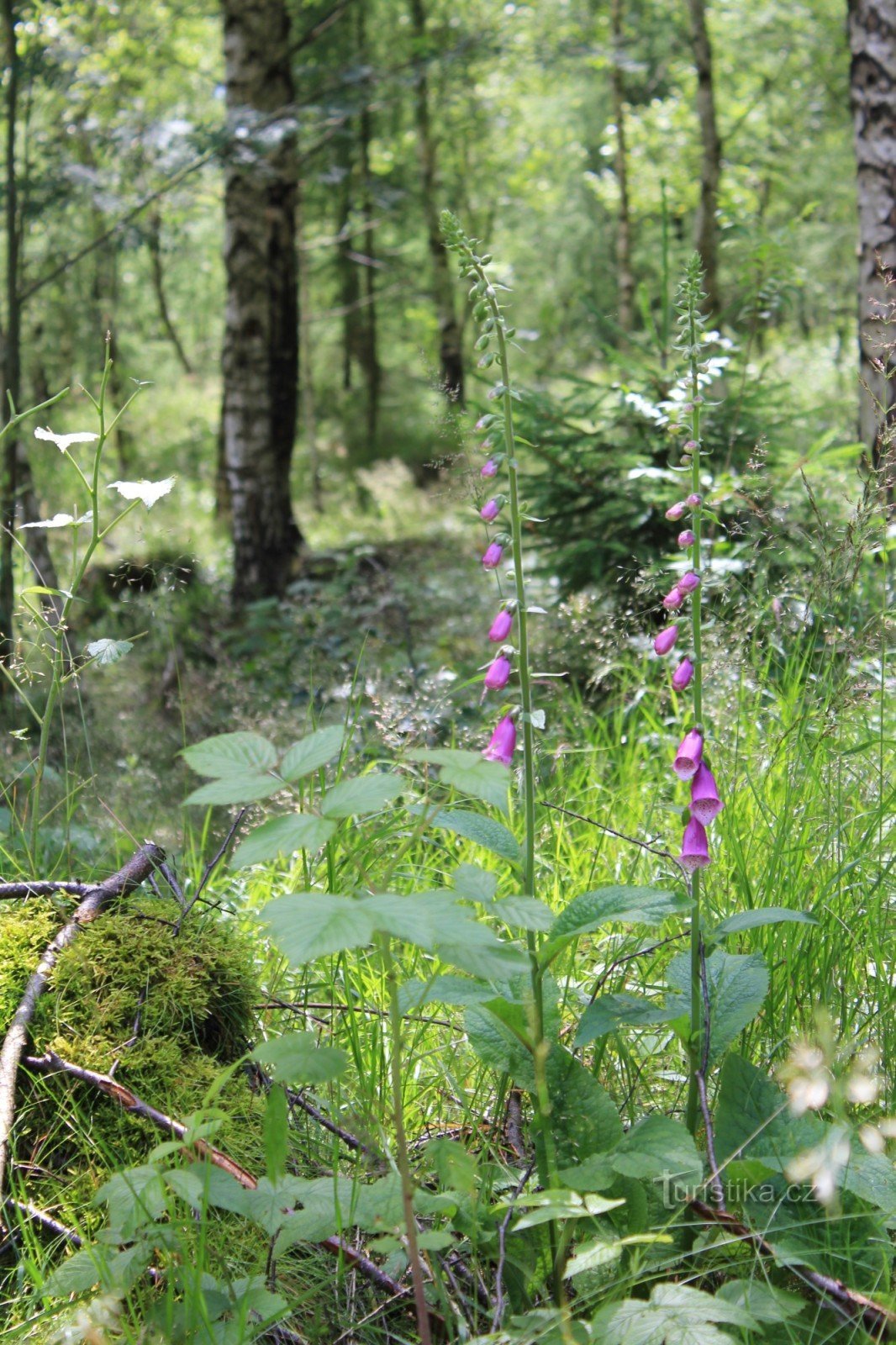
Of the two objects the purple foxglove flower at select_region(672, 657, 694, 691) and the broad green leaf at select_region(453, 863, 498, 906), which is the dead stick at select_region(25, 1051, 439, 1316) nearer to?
the broad green leaf at select_region(453, 863, 498, 906)

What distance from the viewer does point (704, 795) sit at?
1.55m

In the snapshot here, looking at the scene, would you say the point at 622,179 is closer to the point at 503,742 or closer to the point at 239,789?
the point at 503,742

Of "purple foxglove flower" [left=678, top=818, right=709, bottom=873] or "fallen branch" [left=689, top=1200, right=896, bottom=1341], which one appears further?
"purple foxglove flower" [left=678, top=818, right=709, bottom=873]

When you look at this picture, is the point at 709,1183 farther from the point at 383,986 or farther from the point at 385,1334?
the point at 383,986

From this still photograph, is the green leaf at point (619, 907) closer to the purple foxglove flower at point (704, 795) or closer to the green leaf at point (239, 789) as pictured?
the purple foxglove flower at point (704, 795)

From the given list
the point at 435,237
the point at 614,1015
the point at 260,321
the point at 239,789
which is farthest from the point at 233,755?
the point at 435,237

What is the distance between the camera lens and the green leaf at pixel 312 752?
1.17 metres

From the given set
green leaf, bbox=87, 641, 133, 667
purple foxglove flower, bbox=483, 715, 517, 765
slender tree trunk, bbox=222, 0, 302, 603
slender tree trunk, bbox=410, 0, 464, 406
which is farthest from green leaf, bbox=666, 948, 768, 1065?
slender tree trunk, bbox=410, 0, 464, 406

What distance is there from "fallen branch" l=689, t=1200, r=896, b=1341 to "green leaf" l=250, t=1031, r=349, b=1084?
0.53 meters

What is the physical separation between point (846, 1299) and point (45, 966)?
125cm

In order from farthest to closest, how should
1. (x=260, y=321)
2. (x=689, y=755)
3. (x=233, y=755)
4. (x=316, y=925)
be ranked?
(x=260, y=321), (x=689, y=755), (x=233, y=755), (x=316, y=925)

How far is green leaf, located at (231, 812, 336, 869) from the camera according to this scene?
3.59 ft

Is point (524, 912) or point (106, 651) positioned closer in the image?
point (524, 912)

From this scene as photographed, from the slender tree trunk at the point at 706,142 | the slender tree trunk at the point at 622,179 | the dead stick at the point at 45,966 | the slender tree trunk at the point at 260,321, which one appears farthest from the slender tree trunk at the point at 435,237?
the dead stick at the point at 45,966
